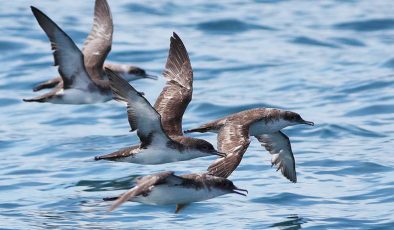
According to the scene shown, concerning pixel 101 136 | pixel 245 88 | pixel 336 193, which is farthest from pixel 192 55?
pixel 336 193

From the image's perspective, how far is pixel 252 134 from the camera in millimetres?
12789

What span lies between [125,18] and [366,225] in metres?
12.8

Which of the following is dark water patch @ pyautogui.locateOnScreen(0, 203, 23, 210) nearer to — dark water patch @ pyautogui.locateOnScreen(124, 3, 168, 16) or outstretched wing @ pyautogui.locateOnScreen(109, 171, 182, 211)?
outstretched wing @ pyautogui.locateOnScreen(109, 171, 182, 211)

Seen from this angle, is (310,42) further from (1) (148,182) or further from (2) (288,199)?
(1) (148,182)

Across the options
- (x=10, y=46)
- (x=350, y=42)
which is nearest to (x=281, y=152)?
(x=10, y=46)

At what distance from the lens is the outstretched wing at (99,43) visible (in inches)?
608

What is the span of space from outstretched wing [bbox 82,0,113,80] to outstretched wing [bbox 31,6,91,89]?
3.08 ft

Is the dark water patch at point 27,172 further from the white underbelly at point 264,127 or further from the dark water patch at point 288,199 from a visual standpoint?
the dark water patch at point 288,199

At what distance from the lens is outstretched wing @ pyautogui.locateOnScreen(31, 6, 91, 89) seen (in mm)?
12875

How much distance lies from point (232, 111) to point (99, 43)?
2.57 metres

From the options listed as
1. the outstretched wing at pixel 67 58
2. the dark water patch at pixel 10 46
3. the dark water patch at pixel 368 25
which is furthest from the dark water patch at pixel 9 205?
the dark water patch at pixel 368 25

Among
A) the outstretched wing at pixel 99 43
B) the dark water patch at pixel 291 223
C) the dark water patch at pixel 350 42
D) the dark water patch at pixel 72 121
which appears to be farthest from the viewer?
the dark water patch at pixel 350 42

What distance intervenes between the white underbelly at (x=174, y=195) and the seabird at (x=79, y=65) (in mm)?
3045

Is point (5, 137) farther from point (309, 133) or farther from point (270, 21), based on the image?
point (270, 21)
